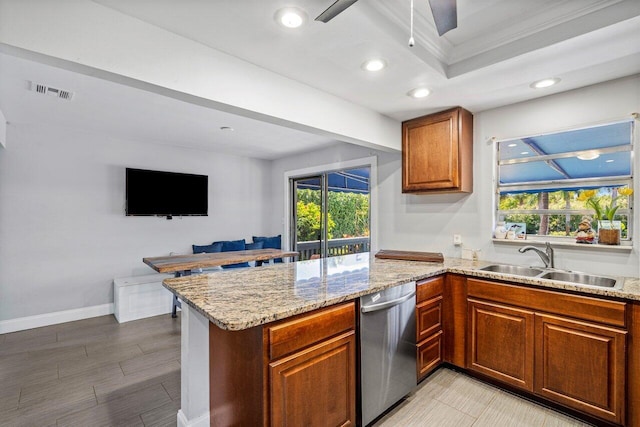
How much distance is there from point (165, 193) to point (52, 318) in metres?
2.06

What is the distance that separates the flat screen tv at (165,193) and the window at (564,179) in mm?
4180

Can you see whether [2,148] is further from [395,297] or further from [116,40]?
[395,297]

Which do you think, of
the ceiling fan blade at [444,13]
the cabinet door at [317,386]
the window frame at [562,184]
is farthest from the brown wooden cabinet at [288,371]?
the window frame at [562,184]

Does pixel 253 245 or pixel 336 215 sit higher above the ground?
pixel 336 215

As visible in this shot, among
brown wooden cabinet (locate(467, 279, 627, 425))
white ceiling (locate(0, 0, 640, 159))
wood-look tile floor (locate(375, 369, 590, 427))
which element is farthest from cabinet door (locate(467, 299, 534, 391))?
white ceiling (locate(0, 0, 640, 159))

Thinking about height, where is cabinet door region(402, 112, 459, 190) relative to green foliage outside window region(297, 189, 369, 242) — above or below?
above

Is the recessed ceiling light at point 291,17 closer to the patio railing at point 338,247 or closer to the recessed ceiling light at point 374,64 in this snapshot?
the recessed ceiling light at point 374,64

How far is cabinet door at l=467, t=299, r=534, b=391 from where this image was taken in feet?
6.85

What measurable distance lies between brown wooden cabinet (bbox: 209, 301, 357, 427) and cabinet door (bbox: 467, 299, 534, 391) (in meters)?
1.19

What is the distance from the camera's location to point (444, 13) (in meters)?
1.32

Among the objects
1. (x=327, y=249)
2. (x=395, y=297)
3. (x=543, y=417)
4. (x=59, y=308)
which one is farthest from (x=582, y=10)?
(x=59, y=308)

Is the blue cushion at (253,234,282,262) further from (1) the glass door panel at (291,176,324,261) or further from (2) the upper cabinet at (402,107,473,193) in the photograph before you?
(2) the upper cabinet at (402,107,473,193)

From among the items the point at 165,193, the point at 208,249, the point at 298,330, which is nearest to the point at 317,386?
the point at 298,330

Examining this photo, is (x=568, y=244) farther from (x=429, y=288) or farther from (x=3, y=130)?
(x=3, y=130)
